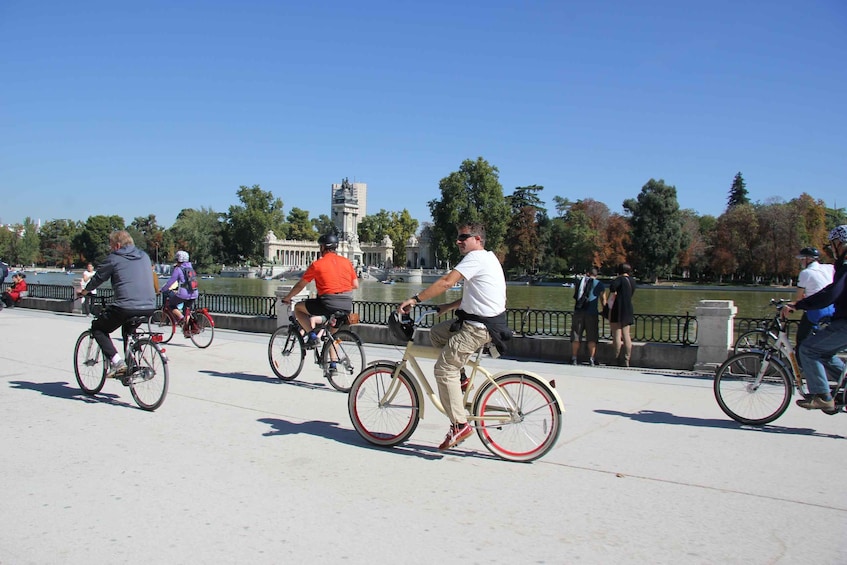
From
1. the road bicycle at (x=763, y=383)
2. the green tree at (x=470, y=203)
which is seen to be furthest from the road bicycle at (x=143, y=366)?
the green tree at (x=470, y=203)

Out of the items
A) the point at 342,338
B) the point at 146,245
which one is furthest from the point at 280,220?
the point at 342,338

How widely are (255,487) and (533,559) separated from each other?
2099 millimetres

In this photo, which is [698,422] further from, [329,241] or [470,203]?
[470,203]

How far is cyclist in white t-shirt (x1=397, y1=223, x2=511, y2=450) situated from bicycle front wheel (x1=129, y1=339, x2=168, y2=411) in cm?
320

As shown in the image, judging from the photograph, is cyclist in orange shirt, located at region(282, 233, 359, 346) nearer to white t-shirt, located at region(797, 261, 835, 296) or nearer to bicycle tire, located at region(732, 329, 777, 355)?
bicycle tire, located at region(732, 329, 777, 355)

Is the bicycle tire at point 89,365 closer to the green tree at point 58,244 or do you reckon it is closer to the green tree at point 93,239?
the green tree at point 93,239

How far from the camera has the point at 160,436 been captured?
5.88 metres

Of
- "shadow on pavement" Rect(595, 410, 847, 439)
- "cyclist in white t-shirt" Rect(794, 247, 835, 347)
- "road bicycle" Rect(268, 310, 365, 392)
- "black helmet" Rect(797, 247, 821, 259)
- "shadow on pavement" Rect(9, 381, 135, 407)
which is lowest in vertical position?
"shadow on pavement" Rect(9, 381, 135, 407)

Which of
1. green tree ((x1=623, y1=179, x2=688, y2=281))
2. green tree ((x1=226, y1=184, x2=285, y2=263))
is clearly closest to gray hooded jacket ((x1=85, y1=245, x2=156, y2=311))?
green tree ((x1=623, y1=179, x2=688, y2=281))

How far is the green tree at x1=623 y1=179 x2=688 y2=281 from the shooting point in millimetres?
69750

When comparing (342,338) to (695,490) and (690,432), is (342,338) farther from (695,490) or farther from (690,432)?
(695,490)

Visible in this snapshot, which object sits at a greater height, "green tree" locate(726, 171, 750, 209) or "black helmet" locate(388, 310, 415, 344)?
"green tree" locate(726, 171, 750, 209)

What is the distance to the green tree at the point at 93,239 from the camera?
14625 centimetres

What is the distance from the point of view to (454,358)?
16.9 ft
